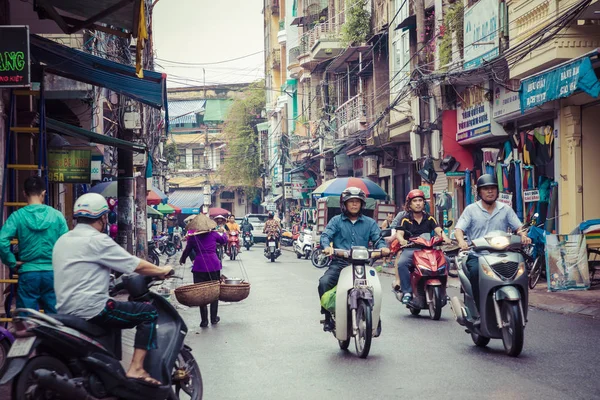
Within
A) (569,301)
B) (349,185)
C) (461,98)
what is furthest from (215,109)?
(569,301)

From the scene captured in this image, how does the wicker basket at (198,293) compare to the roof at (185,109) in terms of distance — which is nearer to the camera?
the wicker basket at (198,293)

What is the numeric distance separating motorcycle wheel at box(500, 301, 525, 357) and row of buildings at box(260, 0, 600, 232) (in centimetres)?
693

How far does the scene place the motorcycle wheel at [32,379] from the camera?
5375mm

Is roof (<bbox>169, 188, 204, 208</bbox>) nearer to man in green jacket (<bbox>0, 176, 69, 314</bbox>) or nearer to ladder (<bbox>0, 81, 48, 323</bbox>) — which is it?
ladder (<bbox>0, 81, 48, 323</bbox>)

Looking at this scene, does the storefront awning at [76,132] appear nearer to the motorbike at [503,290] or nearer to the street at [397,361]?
the street at [397,361]

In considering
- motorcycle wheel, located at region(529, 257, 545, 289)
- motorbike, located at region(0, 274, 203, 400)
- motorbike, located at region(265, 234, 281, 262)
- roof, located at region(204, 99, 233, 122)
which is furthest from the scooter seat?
roof, located at region(204, 99, 233, 122)

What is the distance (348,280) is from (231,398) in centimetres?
240

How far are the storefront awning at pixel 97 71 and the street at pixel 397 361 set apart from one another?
3400 mm

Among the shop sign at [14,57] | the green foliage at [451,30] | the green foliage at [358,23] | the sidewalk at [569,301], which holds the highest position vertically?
the green foliage at [358,23]

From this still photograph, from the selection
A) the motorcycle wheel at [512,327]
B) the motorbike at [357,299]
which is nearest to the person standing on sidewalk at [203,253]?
the motorbike at [357,299]

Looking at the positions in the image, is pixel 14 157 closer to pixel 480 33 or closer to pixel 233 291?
pixel 233 291

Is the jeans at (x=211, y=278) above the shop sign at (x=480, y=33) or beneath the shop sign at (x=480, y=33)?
beneath

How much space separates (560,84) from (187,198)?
64610mm

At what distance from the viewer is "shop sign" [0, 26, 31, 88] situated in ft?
33.1
